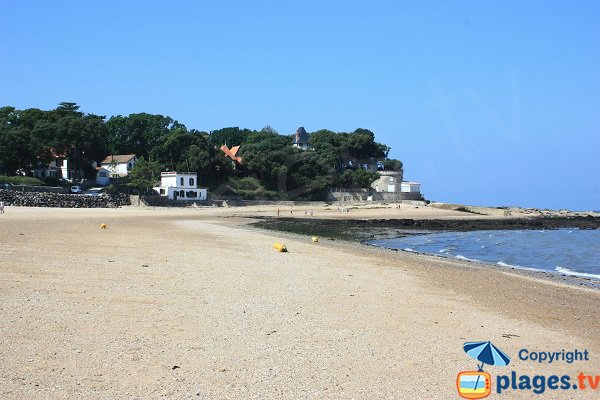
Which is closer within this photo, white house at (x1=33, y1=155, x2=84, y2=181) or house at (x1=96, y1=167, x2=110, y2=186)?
white house at (x1=33, y1=155, x2=84, y2=181)

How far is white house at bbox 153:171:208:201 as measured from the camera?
214ft

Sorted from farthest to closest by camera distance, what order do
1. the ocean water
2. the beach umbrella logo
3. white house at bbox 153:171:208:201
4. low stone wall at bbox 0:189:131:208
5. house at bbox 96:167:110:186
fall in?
house at bbox 96:167:110:186, white house at bbox 153:171:208:201, low stone wall at bbox 0:189:131:208, the ocean water, the beach umbrella logo

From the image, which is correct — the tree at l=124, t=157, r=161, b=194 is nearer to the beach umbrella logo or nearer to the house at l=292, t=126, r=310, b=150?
the house at l=292, t=126, r=310, b=150

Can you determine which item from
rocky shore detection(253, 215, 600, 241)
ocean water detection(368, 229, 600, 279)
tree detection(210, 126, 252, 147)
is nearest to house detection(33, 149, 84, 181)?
rocky shore detection(253, 215, 600, 241)

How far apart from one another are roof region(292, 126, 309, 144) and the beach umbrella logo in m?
106

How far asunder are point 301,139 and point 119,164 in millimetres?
44257

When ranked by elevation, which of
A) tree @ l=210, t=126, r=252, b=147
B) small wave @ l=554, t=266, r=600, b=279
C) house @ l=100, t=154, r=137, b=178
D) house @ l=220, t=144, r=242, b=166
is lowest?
small wave @ l=554, t=266, r=600, b=279

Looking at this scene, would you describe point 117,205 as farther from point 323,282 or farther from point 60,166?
point 323,282

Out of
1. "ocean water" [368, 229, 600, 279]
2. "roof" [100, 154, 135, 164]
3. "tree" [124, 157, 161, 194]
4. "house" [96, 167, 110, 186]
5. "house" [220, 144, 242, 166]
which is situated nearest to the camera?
"ocean water" [368, 229, 600, 279]

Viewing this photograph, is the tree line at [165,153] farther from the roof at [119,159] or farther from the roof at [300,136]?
the roof at [300,136]

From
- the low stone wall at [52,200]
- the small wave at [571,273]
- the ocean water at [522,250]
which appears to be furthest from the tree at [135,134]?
the small wave at [571,273]

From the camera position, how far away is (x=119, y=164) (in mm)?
77438

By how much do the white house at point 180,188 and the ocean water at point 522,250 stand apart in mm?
36280

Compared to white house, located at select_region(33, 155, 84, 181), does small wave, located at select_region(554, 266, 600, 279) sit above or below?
below
